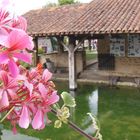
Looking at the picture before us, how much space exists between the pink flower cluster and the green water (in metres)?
5.92

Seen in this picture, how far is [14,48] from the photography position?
608mm

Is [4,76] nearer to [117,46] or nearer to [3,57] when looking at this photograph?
[3,57]

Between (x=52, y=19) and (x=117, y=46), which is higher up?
(x=52, y=19)

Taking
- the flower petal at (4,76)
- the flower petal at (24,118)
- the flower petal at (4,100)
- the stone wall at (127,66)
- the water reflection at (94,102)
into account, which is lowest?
the water reflection at (94,102)

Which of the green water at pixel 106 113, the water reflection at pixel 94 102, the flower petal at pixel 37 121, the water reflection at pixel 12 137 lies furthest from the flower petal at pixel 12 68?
the water reflection at pixel 94 102

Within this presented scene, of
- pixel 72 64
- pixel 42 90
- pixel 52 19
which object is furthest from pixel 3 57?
pixel 52 19

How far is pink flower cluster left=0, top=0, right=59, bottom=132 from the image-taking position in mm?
602

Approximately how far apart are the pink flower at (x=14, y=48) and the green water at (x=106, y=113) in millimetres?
6019

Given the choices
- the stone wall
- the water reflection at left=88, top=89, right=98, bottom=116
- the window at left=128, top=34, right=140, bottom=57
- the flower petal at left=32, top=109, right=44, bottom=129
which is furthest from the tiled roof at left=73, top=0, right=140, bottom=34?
the flower petal at left=32, top=109, right=44, bottom=129

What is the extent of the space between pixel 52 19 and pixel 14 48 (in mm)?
15536

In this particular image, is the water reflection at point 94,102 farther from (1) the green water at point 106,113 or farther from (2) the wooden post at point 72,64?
(2) the wooden post at point 72,64

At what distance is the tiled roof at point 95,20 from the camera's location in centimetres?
1202

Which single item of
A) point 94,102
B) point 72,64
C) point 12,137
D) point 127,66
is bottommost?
point 94,102

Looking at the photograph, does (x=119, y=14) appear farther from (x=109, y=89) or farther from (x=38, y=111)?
(x=38, y=111)
